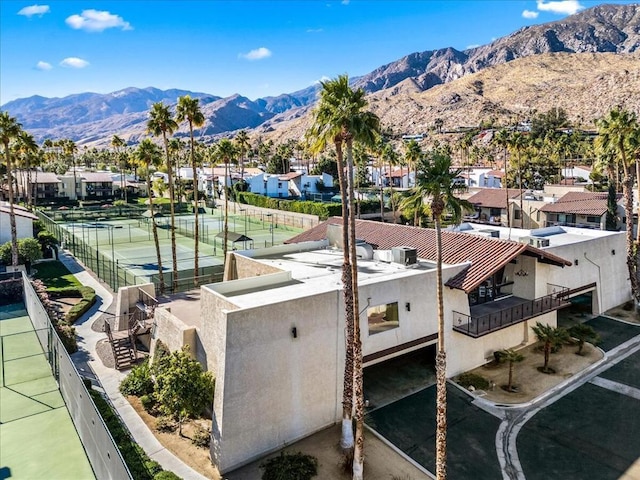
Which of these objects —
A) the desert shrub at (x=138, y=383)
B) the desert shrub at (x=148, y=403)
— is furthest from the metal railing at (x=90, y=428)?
the desert shrub at (x=148, y=403)

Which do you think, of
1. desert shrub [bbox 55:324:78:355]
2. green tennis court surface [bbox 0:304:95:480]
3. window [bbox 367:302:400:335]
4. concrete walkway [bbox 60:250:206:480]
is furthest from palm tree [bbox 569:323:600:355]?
desert shrub [bbox 55:324:78:355]

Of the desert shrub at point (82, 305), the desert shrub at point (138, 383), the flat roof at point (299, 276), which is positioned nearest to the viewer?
the flat roof at point (299, 276)

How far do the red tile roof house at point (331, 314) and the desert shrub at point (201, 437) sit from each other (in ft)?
4.66

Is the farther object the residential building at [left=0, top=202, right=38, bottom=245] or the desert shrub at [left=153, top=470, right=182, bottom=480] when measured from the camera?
the residential building at [left=0, top=202, right=38, bottom=245]

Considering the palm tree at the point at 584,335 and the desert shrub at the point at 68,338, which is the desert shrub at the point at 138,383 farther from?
the palm tree at the point at 584,335

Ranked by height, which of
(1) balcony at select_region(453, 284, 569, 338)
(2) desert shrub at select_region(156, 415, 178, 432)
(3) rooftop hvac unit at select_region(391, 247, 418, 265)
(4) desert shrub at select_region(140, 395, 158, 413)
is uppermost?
(3) rooftop hvac unit at select_region(391, 247, 418, 265)

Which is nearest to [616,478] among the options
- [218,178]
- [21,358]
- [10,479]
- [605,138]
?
[10,479]

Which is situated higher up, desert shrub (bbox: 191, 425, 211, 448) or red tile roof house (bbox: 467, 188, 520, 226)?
red tile roof house (bbox: 467, 188, 520, 226)

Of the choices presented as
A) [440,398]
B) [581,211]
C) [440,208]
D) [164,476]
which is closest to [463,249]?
[440,208]

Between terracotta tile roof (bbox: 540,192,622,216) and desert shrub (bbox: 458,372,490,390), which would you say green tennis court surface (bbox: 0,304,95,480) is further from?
terracotta tile roof (bbox: 540,192,622,216)

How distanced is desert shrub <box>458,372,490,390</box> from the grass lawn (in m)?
28.6

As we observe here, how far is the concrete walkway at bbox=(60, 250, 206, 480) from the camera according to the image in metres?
15.5

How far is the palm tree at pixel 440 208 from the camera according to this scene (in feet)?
42.4

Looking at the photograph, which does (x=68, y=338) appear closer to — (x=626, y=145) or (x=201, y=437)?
(x=201, y=437)
